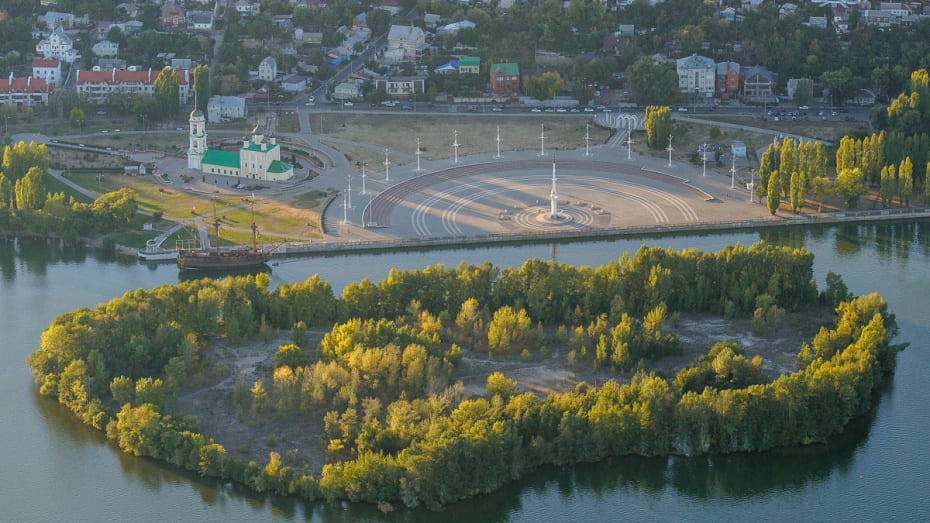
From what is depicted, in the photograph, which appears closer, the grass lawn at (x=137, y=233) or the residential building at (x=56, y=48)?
the grass lawn at (x=137, y=233)

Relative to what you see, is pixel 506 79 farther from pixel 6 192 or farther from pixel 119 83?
pixel 6 192

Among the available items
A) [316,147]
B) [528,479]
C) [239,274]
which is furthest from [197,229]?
[528,479]

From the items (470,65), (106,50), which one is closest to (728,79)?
(470,65)

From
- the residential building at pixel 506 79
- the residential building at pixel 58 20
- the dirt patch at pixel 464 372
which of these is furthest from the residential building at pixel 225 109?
the dirt patch at pixel 464 372

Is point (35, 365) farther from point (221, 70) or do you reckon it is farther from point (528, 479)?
point (221, 70)

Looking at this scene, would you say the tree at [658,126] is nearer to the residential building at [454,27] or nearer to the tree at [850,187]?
the tree at [850,187]
